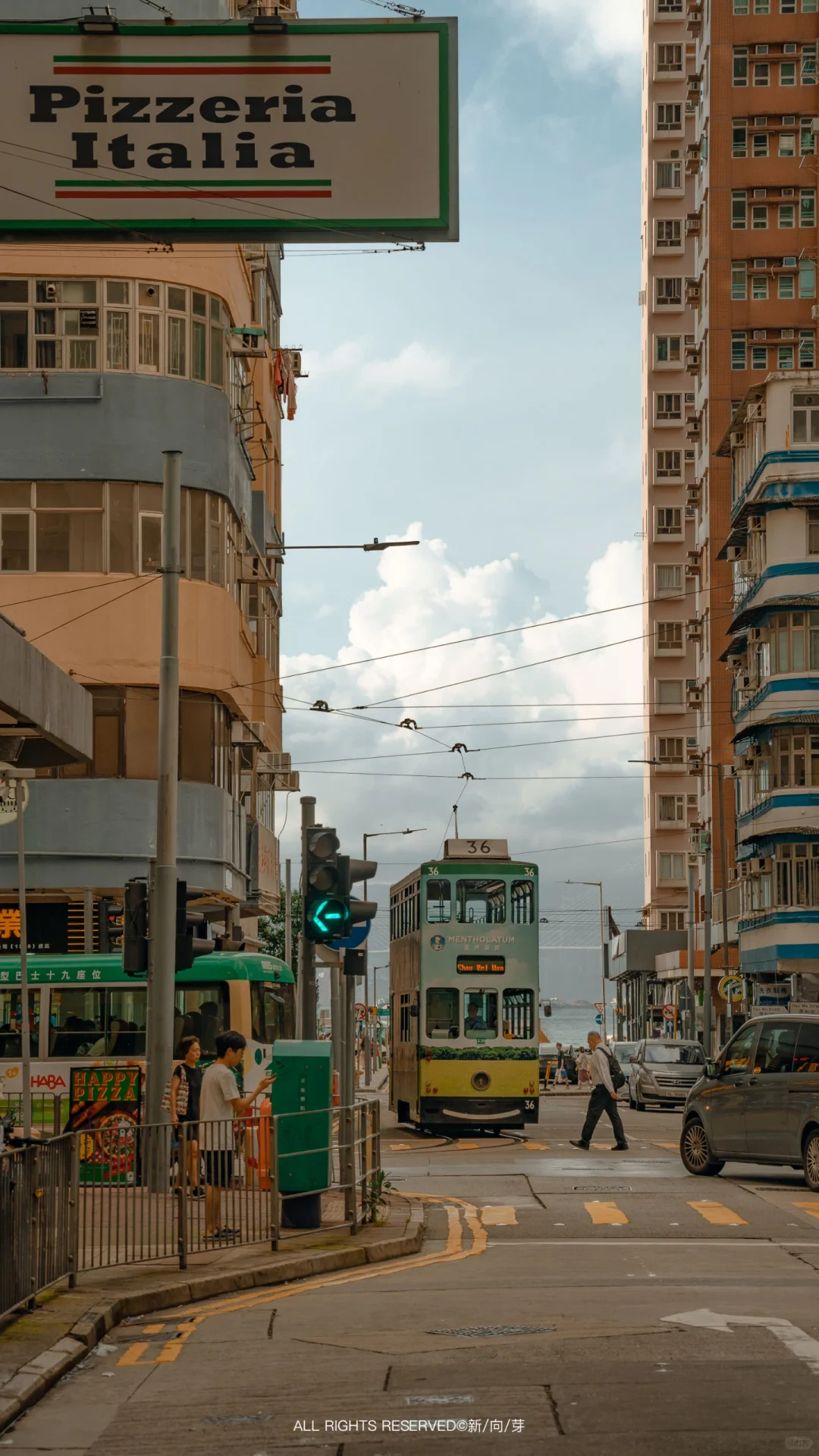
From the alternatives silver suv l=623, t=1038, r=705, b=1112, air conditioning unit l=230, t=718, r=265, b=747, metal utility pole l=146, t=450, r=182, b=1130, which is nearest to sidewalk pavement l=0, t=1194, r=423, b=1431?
metal utility pole l=146, t=450, r=182, b=1130

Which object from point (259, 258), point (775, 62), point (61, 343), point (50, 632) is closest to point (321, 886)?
point (50, 632)

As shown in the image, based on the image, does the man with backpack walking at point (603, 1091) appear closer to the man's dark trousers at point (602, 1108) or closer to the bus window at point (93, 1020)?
the man's dark trousers at point (602, 1108)

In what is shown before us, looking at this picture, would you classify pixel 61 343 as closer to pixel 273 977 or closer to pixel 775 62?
pixel 273 977

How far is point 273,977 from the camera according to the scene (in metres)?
27.8

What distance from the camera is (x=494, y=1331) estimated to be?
1111 centimetres

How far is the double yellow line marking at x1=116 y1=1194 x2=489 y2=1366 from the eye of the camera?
11016mm

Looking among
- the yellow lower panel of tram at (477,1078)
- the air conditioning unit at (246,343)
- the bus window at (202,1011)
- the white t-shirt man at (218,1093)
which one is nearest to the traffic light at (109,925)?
the bus window at (202,1011)

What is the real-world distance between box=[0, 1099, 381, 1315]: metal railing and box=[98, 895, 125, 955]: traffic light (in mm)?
13184

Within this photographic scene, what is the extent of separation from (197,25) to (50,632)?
74.1ft

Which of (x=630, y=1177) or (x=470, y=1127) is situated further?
(x=470, y=1127)

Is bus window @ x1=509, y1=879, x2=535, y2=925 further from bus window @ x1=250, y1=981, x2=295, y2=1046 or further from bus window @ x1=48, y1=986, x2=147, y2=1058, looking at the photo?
bus window @ x1=48, y1=986, x2=147, y2=1058

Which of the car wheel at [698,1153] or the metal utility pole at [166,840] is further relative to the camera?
the car wheel at [698,1153]

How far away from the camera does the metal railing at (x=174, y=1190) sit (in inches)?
469

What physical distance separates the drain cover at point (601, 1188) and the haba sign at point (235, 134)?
15378mm
